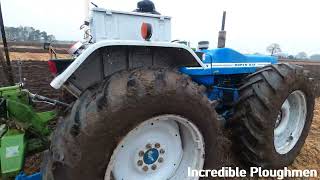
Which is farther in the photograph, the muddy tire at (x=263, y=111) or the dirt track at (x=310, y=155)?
the dirt track at (x=310, y=155)

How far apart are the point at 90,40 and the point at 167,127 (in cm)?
105

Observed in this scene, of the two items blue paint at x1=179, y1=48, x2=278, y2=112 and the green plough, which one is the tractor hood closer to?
blue paint at x1=179, y1=48, x2=278, y2=112

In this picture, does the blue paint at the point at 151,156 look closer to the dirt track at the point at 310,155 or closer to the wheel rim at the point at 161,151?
the wheel rim at the point at 161,151

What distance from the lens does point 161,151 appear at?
96.1 inches

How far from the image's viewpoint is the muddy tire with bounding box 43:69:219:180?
1857 millimetres

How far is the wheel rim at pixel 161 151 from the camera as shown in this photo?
2286 mm

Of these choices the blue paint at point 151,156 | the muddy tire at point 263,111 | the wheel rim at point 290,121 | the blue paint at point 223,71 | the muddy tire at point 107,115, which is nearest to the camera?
the muddy tire at point 107,115

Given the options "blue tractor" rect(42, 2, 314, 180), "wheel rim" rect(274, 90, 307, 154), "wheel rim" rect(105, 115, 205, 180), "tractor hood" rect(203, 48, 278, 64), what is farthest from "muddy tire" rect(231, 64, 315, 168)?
"wheel rim" rect(105, 115, 205, 180)

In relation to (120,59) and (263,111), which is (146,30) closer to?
(120,59)

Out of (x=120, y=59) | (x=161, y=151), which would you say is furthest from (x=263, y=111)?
(x=120, y=59)

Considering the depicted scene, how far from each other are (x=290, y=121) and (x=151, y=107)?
255cm

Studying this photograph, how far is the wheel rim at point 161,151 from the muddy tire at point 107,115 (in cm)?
13

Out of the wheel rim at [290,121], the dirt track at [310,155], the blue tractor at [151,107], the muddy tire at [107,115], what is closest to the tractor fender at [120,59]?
the blue tractor at [151,107]

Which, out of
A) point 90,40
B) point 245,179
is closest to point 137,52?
point 90,40
